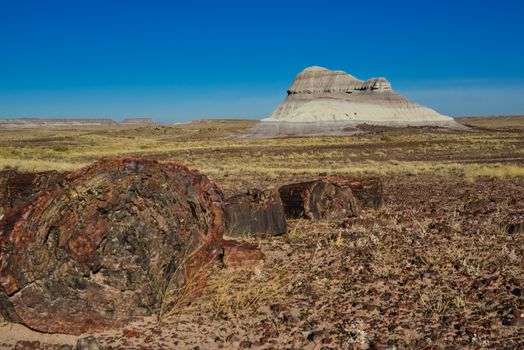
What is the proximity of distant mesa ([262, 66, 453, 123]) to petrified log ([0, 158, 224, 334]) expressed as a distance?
276 feet

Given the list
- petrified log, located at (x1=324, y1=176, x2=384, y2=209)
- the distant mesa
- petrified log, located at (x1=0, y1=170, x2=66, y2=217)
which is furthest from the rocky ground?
the distant mesa

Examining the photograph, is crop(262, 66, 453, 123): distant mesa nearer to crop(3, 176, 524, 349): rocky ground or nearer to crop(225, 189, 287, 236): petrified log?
crop(225, 189, 287, 236): petrified log

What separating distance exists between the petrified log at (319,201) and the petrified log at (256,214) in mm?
1231

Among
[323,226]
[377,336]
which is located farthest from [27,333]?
[323,226]

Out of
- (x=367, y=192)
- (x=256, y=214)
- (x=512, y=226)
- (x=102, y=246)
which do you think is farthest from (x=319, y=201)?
(x=102, y=246)

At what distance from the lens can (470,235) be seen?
757cm

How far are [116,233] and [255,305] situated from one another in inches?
63.7

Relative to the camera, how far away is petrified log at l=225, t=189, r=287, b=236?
8273mm

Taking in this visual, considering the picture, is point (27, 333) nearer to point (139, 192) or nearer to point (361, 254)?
point (139, 192)

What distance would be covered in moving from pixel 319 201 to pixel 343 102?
8984 centimetres

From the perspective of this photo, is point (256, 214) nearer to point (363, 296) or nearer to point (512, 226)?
point (363, 296)

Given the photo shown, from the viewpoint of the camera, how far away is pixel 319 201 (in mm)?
9664

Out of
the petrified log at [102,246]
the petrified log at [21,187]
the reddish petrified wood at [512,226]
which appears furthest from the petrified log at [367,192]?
the petrified log at [21,187]

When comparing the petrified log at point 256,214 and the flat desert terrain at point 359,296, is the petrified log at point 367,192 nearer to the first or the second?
the flat desert terrain at point 359,296
